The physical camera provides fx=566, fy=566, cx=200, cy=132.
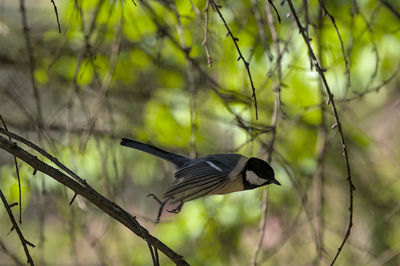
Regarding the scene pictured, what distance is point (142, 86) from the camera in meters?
4.12

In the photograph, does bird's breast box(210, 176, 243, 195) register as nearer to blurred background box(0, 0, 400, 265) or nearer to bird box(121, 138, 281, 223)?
bird box(121, 138, 281, 223)

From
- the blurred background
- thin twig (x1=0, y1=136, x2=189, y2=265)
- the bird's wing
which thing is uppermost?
the blurred background

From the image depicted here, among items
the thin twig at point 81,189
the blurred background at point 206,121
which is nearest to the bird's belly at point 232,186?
the blurred background at point 206,121

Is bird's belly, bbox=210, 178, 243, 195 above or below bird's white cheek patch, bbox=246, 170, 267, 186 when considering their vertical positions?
below

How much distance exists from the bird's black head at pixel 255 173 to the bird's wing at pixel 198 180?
0.10 meters

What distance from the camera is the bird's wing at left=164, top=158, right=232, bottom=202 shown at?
6.47ft

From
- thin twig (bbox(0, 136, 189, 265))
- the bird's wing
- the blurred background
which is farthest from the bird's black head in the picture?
thin twig (bbox(0, 136, 189, 265))

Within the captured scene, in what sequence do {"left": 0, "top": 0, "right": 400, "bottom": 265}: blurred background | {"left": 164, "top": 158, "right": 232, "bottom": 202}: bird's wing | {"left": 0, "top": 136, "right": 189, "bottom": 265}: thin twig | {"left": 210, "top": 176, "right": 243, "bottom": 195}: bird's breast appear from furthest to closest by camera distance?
{"left": 0, "top": 0, "right": 400, "bottom": 265}: blurred background
{"left": 210, "top": 176, "right": 243, "bottom": 195}: bird's breast
{"left": 164, "top": 158, "right": 232, "bottom": 202}: bird's wing
{"left": 0, "top": 136, "right": 189, "bottom": 265}: thin twig

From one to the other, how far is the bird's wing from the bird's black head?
0.10 m

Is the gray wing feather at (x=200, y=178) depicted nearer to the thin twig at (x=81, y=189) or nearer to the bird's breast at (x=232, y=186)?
the bird's breast at (x=232, y=186)

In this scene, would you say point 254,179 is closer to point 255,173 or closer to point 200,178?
point 255,173

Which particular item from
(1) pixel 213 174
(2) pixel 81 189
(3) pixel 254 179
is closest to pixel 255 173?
(3) pixel 254 179

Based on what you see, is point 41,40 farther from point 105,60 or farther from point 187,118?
point 187,118

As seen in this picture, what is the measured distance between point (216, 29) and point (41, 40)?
1.13 meters
